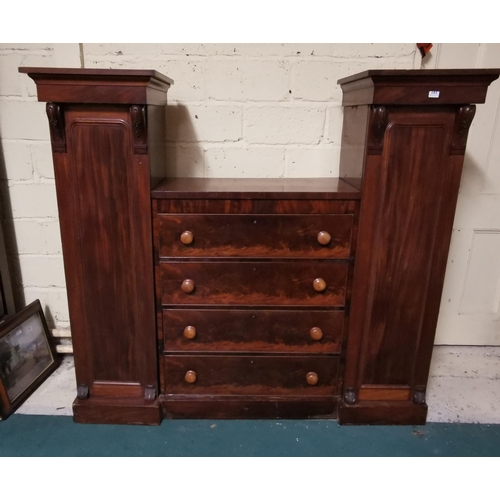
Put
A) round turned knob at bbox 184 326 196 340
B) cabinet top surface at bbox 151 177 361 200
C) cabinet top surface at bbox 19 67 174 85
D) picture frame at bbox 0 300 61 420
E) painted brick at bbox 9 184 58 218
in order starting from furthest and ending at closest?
1. painted brick at bbox 9 184 58 218
2. picture frame at bbox 0 300 61 420
3. round turned knob at bbox 184 326 196 340
4. cabinet top surface at bbox 151 177 361 200
5. cabinet top surface at bbox 19 67 174 85

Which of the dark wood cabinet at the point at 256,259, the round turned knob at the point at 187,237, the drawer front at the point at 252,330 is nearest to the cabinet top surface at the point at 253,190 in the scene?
the dark wood cabinet at the point at 256,259

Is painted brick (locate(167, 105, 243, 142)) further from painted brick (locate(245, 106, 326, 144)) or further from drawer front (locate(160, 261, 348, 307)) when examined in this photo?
drawer front (locate(160, 261, 348, 307))

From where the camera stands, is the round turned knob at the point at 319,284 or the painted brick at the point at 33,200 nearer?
the round turned knob at the point at 319,284

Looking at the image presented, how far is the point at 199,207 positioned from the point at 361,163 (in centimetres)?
61

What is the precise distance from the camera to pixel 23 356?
6.22ft

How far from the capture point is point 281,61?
1.83 m

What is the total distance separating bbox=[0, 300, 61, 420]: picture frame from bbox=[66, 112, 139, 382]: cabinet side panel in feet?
1.31

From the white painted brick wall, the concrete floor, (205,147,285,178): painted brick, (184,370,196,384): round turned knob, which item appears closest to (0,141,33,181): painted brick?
the white painted brick wall

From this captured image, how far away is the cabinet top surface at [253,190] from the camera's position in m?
1.50

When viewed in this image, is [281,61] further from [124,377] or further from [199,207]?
[124,377]

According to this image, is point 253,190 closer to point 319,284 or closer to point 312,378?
point 319,284

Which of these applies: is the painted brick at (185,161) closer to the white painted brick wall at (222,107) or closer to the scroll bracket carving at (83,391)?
the white painted brick wall at (222,107)

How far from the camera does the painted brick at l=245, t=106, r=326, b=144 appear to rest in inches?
74.1

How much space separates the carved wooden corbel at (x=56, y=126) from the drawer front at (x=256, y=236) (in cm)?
42
